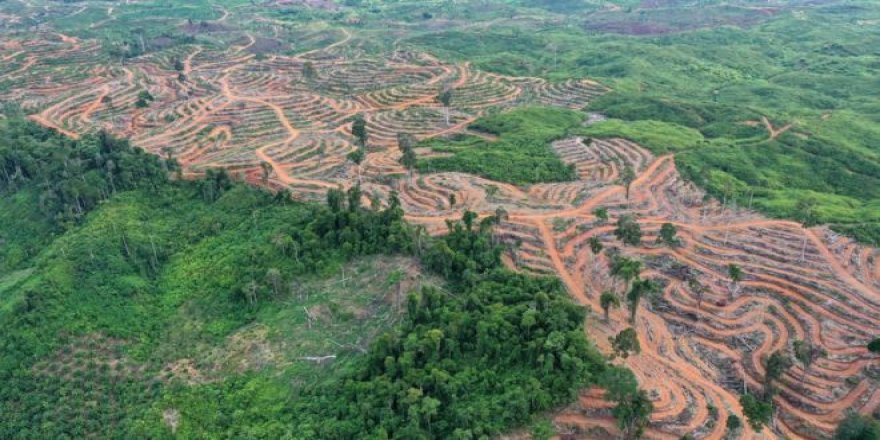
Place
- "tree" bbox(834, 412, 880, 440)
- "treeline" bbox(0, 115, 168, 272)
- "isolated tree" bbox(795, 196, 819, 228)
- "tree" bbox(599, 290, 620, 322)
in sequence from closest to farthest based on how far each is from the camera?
"tree" bbox(834, 412, 880, 440) → "tree" bbox(599, 290, 620, 322) → "isolated tree" bbox(795, 196, 819, 228) → "treeline" bbox(0, 115, 168, 272)

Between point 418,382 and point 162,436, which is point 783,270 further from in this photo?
point 162,436

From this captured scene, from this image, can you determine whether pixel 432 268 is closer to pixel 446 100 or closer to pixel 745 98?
pixel 446 100

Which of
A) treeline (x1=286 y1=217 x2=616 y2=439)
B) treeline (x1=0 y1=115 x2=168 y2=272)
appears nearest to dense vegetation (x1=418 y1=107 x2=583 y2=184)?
treeline (x1=286 y1=217 x2=616 y2=439)

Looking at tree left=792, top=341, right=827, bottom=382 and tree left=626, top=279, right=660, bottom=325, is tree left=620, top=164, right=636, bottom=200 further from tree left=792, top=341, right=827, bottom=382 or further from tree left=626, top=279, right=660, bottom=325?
tree left=792, top=341, right=827, bottom=382

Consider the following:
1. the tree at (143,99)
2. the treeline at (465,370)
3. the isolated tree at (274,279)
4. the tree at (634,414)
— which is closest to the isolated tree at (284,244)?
the isolated tree at (274,279)

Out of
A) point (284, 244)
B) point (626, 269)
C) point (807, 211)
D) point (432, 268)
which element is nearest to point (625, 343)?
point (626, 269)

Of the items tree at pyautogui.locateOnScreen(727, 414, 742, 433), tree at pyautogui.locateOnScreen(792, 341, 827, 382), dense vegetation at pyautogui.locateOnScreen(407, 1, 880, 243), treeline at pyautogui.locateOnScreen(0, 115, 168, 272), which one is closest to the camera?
tree at pyautogui.locateOnScreen(727, 414, 742, 433)
